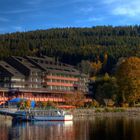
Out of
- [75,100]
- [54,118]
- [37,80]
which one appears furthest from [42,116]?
[37,80]

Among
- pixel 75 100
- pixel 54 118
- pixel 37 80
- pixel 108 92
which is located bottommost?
pixel 54 118

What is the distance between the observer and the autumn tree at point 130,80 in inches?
4850

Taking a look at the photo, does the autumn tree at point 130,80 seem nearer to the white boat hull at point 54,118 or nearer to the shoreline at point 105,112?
the shoreline at point 105,112

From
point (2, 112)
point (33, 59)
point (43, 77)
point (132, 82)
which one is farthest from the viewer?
point (33, 59)

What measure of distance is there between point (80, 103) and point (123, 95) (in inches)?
488

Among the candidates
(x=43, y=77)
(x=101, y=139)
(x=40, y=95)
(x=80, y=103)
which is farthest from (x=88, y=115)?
(x=101, y=139)

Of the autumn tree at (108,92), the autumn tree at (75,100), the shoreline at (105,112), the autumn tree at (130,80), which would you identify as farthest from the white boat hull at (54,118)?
the autumn tree at (108,92)

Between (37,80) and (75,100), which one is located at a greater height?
(37,80)

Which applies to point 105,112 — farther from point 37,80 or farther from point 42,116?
point 37,80

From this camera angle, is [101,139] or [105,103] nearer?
[101,139]

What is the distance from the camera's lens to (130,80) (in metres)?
124

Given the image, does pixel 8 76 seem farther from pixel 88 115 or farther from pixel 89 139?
pixel 89 139

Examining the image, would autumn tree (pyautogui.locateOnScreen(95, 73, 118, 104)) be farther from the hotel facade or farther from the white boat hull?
the white boat hull

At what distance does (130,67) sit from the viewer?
12488cm
